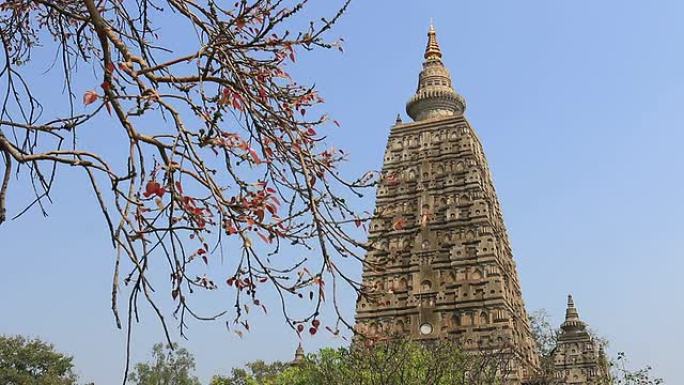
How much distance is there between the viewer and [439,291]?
32656 millimetres

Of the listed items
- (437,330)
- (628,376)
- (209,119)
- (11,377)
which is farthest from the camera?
(11,377)

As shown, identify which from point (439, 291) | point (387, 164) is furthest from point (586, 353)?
point (387, 164)

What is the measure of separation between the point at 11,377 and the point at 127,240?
141 ft

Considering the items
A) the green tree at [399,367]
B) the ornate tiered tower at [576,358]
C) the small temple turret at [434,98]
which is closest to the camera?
the green tree at [399,367]

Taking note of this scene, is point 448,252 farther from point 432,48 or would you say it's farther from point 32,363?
point 32,363

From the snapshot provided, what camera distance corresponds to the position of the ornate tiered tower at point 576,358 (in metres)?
31.3

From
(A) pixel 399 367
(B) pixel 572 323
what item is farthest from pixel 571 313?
(A) pixel 399 367

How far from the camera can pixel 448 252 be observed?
3372 cm

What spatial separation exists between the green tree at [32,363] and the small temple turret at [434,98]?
25723 millimetres

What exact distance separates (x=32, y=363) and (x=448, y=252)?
26.5 m

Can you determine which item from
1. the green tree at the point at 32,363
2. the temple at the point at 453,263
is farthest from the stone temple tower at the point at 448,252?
the green tree at the point at 32,363

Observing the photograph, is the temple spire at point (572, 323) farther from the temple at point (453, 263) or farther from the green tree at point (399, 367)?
the green tree at point (399, 367)

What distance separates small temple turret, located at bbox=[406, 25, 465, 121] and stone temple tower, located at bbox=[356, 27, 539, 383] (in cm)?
7

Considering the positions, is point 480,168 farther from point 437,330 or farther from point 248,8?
point 248,8
